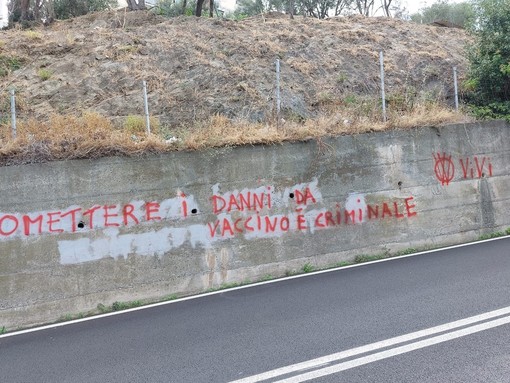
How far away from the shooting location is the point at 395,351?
14.8 feet

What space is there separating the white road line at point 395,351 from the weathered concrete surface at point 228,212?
4.13m

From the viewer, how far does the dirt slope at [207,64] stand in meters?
12.2

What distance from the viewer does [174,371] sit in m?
4.50

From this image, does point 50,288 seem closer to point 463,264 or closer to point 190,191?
point 190,191

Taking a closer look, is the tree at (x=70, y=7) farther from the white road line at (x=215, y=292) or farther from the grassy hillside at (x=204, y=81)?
the white road line at (x=215, y=292)

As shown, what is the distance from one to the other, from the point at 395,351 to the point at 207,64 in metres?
11.2

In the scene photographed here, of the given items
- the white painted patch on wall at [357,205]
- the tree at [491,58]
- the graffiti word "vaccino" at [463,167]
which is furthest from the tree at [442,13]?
the white painted patch on wall at [357,205]

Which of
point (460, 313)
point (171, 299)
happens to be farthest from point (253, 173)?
point (460, 313)

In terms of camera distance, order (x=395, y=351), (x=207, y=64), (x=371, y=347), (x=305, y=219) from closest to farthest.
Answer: (x=395, y=351) < (x=371, y=347) < (x=305, y=219) < (x=207, y=64)

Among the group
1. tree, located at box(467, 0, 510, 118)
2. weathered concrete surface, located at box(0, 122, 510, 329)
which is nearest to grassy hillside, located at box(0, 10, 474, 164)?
weathered concrete surface, located at box(0, 122, 510, 329)

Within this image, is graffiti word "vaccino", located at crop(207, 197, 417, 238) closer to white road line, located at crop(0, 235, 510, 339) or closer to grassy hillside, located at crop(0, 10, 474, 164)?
white road line, located at crop(0, 235, 510, 339)

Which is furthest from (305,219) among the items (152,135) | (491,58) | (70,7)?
(70,7)

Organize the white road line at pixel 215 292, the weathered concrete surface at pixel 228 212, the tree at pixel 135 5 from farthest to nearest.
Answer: the tree at pixel 135 5
the weathered concrete surface at pixel 228 212
the white road line at pixel 215 292

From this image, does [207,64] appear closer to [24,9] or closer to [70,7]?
[24,9]
